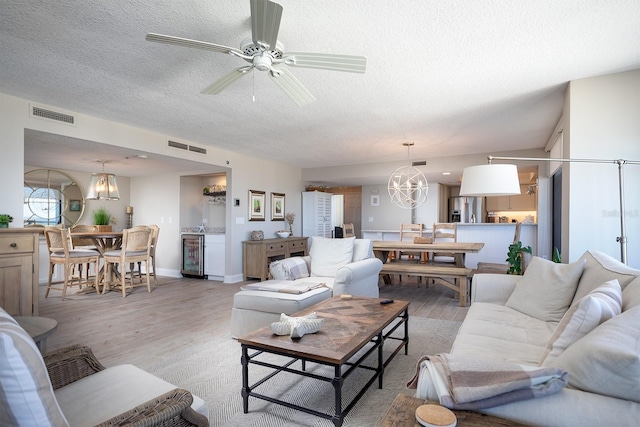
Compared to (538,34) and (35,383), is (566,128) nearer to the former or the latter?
(538,34)

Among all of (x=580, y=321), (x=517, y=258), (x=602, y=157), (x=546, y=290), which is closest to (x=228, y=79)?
(x=580, y=321)

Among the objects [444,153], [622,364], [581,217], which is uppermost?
[444,153]

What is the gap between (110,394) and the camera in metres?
1.24

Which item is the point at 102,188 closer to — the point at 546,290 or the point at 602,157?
the point at 546,290

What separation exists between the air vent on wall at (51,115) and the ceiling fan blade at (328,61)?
2.99 metres

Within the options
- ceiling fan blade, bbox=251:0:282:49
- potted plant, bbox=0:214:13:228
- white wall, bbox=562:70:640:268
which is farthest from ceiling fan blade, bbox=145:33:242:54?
white wall, bbox=562:70:640:268

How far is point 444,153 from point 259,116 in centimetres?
361

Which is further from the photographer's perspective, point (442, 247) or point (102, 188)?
point (102, 188)

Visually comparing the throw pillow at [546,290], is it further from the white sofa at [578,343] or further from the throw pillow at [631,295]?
the throw pillow at [631,295]

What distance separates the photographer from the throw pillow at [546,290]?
219 cm

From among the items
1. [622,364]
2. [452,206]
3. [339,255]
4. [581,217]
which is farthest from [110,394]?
[452,206]

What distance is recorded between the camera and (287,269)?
153 inches

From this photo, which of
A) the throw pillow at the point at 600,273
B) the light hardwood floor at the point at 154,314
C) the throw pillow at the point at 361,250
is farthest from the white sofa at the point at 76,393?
the throw pillow at the point at 361,250

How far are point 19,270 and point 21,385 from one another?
2931 millimetres
